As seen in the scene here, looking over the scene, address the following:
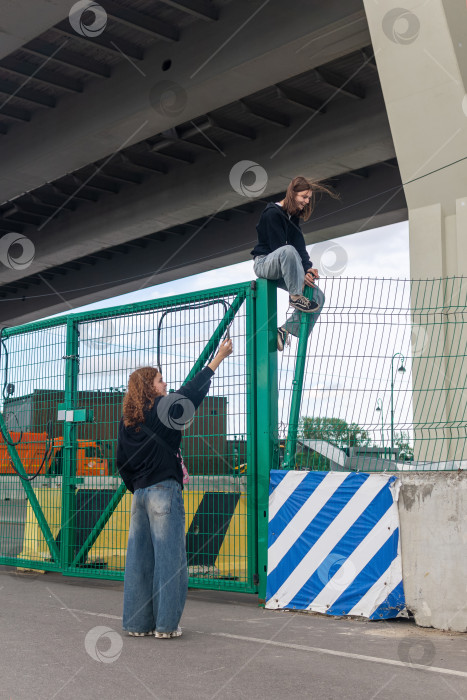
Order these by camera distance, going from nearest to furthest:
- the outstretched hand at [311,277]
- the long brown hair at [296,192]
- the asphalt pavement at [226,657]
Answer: the asphalt pavement at [226,657] < the outstretched hand at [311,277] < the long brown hair at [296,192]

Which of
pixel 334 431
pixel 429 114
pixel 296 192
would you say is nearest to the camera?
pixel 334 431

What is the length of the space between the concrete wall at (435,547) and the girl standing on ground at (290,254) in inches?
71.0

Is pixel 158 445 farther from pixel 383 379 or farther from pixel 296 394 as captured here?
pixel 383 379

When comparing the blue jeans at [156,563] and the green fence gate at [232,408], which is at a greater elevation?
the green fence gate at [232,408]

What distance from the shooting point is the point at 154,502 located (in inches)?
234

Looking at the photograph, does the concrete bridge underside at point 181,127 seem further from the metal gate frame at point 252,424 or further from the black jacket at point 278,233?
the metal gate frame at point 252,424

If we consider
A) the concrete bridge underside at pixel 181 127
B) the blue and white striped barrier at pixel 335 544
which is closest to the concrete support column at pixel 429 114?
the concrete bridge underside at pixel 181 127

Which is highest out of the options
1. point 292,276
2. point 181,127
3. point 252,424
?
point 181,127

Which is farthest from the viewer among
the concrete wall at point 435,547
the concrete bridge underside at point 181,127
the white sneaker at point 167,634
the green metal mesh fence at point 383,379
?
the concrete bridge underside at point 181,127

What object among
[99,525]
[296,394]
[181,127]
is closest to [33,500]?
[99,525]

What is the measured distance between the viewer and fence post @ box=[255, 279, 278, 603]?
7.34m

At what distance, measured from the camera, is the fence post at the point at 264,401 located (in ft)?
24.1

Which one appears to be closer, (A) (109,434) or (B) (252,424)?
(B) (252,424)

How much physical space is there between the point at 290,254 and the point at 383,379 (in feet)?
4.89
